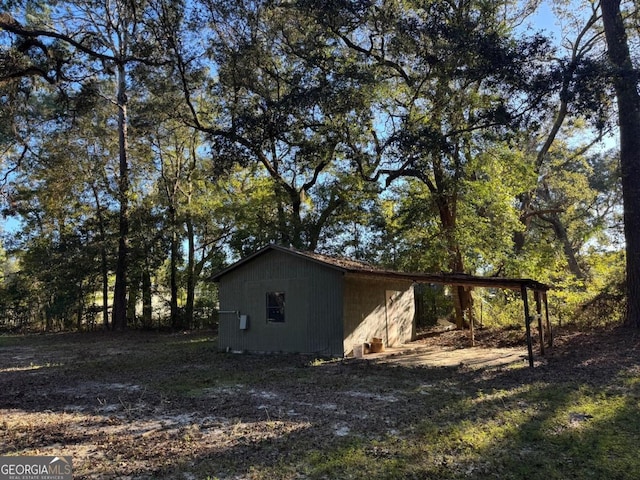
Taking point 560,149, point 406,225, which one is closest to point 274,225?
point 406,225

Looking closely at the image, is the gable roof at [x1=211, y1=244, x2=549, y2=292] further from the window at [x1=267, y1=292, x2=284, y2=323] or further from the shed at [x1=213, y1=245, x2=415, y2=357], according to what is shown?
the window at [x1=267, y1=292, x2=284, y2=323]

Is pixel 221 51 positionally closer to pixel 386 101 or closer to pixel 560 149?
pixel 386 101

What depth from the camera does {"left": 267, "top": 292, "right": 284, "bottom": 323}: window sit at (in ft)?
39.5

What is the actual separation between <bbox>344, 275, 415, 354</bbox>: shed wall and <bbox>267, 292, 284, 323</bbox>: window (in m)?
1.92

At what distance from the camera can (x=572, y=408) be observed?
18.5ft

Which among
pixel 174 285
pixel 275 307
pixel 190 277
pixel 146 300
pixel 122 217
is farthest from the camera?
pixel 146 300

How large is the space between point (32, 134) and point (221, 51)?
12780 mm

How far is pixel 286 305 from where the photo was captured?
11883 mm

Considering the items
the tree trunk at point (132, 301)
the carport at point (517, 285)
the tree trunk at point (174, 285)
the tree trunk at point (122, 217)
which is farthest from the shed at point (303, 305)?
the tree trunk at point (132, 301)

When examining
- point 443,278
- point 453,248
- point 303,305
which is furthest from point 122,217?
point 443,278

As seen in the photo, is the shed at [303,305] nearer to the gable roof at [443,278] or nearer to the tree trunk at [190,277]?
the gable roof at [443,278]

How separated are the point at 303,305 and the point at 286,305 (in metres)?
0.55

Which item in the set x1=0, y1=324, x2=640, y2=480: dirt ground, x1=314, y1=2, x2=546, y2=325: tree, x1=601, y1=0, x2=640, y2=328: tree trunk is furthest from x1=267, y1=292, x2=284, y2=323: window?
x1=601, y1=0, x2=640, y2=328: tree trunk

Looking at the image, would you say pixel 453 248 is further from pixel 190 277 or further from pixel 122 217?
pixel 122 217
